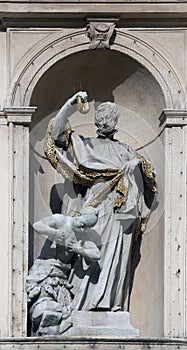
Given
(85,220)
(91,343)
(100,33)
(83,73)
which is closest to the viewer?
(91,343)

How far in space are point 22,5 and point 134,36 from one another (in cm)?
68

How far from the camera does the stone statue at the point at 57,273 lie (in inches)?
981

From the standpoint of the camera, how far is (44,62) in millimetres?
25172

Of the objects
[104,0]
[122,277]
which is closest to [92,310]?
→ [122,277]

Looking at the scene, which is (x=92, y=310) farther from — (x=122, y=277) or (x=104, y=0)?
(x=104, y=0)

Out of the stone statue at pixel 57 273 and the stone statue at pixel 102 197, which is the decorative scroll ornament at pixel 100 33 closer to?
the stone statue at pixel 102 197

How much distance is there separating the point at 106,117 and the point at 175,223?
74cm

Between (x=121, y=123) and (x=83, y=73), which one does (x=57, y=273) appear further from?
(x=83, y=73)

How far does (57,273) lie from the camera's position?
82.3 ft

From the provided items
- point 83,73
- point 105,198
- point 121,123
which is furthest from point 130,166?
point 83,73

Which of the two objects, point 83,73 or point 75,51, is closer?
point 75,51

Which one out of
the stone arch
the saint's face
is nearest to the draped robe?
the saint's face

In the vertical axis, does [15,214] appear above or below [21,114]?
below

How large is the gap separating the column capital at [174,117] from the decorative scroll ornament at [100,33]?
0.53m
